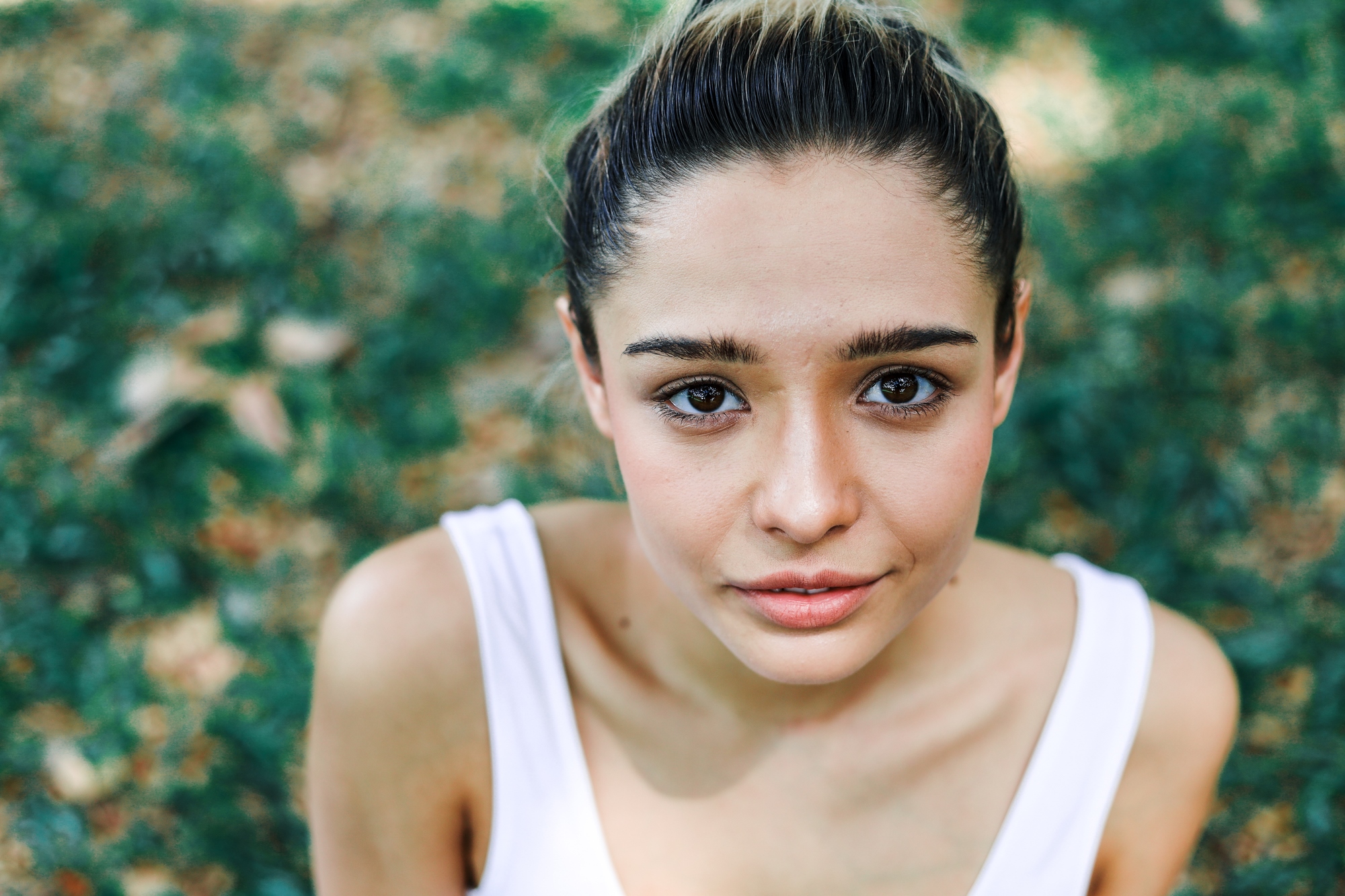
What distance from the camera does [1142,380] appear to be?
11.1 feet

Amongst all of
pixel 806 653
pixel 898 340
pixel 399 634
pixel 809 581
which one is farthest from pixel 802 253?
pixel 399 634

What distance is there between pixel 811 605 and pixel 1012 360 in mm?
574

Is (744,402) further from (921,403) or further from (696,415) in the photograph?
(921,403)

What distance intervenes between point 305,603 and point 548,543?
140 centimetres

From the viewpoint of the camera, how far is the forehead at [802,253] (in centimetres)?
130

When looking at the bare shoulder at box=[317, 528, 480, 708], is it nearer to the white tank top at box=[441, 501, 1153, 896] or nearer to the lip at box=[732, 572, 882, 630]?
the white tank top at box=[441, 501, 1153, 896]

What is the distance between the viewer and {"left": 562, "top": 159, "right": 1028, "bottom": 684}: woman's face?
131cm

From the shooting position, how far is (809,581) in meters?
1.37

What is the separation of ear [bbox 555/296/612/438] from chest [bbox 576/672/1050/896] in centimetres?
50

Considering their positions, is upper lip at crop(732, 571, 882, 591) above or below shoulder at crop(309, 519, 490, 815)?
above

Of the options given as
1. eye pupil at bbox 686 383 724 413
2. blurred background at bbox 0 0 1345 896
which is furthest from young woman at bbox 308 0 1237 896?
blurred background at bbox 0 0 1345 896

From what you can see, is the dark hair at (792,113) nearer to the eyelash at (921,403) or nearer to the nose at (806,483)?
the eyelash at (921,403)

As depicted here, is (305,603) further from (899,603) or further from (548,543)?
(899,603)

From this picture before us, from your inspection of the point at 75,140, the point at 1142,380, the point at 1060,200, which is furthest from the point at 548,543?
the point at 75,140
